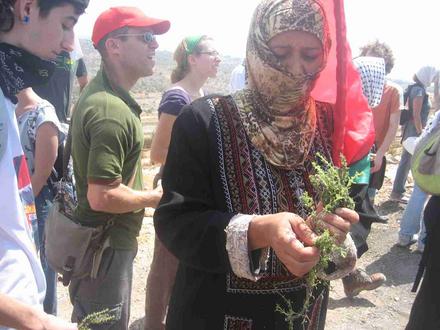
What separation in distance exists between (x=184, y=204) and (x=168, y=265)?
1833 millimetres

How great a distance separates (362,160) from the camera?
6.12ft

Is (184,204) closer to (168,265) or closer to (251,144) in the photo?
(251,144)

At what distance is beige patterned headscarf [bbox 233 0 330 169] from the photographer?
1.71 m

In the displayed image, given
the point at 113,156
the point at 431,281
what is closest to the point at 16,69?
the point at 113,156

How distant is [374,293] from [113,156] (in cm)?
346

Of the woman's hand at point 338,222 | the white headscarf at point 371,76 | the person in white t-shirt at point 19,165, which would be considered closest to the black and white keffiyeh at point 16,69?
the person in white t-shirt at point 19,165

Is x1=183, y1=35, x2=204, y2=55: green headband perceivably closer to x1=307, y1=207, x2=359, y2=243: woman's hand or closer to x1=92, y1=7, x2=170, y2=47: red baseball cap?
x1=92, y1=7, x2=170, y2=47: red baseball cap

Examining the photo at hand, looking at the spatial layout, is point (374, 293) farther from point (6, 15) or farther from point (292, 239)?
point (6, 15)

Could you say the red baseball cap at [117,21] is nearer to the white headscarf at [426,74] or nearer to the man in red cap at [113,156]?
the man in red cap at [113,156]

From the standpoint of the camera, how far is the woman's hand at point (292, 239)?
128 cm

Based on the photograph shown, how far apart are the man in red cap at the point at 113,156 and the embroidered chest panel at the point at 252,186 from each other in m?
0.88

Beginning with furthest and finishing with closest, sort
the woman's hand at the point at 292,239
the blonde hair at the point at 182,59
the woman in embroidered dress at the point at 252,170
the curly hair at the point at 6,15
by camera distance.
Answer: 1. the blonde hair at the point at 182,59
2. the woman in embroidered dress at the point at 252,170
3. the curly hair at the point at 6,15
4. the woman's hand at the point at 292,239

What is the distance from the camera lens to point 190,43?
12.3ft

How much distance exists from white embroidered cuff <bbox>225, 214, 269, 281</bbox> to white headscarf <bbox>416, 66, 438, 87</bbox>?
624 cm
